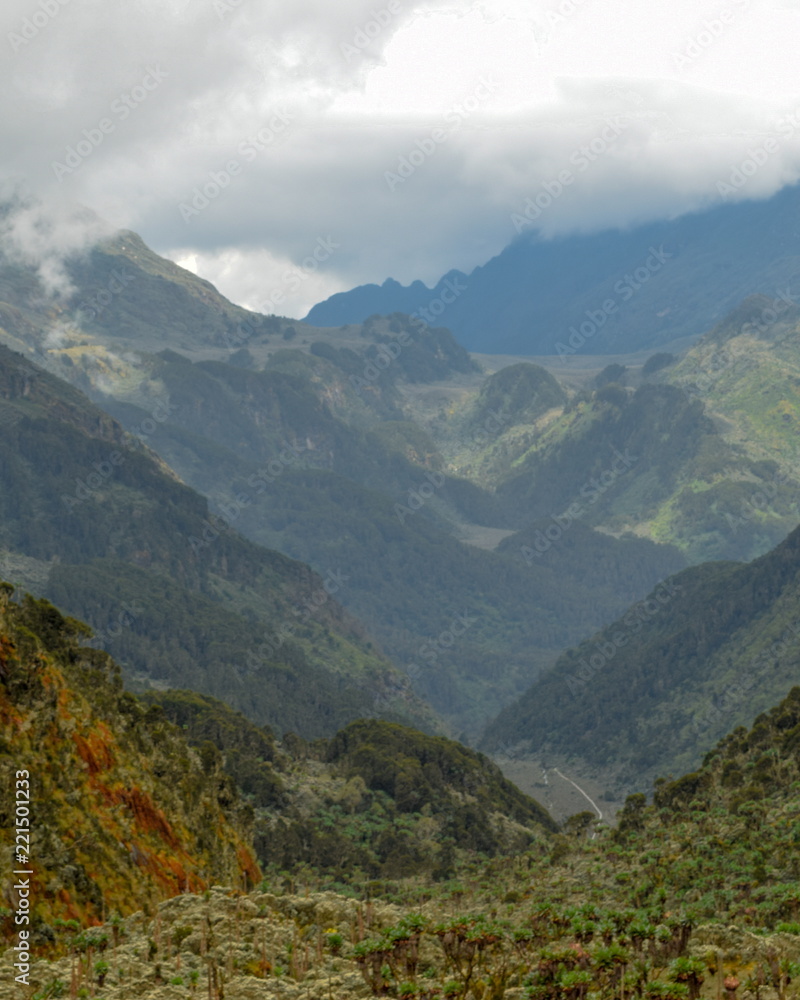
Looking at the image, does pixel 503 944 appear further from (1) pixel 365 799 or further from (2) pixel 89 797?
(1) pixel 365 799

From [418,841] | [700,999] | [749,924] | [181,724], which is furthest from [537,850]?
[700,999]

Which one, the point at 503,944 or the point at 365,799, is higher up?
the point at 503,944

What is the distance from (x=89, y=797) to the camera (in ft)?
→ 229

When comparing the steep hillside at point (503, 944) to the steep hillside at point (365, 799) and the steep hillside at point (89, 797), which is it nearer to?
the steep hillside at point (89, 797)

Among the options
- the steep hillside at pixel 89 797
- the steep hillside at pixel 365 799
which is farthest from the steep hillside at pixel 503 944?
the steep hillside at pixel 365 799

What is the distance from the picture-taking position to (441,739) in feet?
618

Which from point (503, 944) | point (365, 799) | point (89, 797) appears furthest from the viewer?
point (365, 799)

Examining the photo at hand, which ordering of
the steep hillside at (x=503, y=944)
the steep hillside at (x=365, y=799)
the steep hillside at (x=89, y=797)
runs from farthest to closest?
the steep hillside at (x=365, y=799) < the steep hillside at (x=89, y=797) < the steep hillside at (x=503, y=944)

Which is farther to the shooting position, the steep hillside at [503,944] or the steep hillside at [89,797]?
the steep hillside at [89,797]

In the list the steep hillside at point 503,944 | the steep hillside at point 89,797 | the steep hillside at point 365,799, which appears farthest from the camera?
the steep hillside at point 365,799

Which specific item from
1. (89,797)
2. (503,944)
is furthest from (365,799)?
(503,944)

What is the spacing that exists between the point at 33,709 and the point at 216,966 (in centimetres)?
2849

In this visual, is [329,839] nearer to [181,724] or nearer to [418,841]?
[418,841]

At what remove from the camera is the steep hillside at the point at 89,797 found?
60.8 metres
